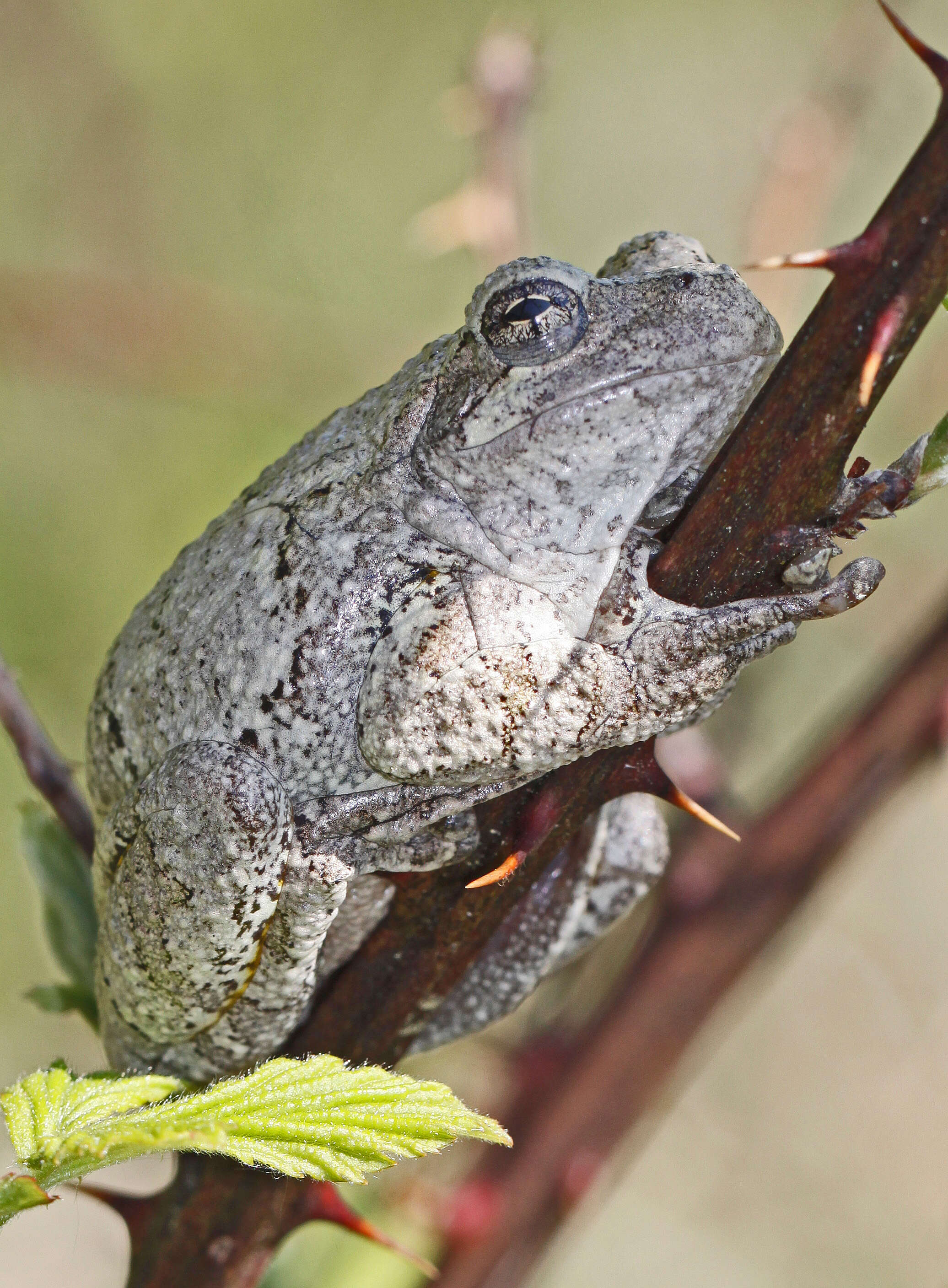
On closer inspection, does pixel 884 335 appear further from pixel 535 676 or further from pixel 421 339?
pixel 421 339

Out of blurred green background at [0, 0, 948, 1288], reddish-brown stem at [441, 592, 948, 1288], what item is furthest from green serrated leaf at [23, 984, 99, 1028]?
blurred green background at [0, 0, 948, 1288]

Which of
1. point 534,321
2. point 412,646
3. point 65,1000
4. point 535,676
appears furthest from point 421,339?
point 65,1000

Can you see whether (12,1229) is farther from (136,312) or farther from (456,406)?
(456,406)

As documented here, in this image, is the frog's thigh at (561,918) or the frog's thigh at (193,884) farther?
the frog's thigh at (561,918)

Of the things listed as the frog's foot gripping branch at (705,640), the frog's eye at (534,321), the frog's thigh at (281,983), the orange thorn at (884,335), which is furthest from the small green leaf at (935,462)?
the frog's thigh at (281,983)

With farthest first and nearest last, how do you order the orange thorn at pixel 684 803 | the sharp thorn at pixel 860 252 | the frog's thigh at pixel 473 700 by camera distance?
the frog's thigh at pixel 473 700 < the orange thorn at pixel 684 803 < the sharp thorn at pixel 860 252

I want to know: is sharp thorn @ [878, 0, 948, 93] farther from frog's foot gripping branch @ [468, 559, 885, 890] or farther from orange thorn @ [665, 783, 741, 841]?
orange thorn @ [665, 783, 741, 841]

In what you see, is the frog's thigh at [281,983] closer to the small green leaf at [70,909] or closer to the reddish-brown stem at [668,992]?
the small green leaf at [70,909]
